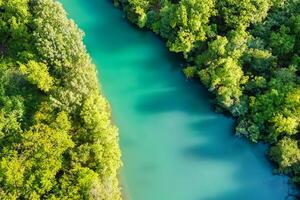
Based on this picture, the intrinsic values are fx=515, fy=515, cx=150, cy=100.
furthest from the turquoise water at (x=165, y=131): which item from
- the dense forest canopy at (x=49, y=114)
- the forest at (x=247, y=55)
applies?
the dense forest canopy at (x=49, y=114)

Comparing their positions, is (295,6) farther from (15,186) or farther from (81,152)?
(15,186)

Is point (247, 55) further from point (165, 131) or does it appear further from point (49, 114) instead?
point (49, 114)

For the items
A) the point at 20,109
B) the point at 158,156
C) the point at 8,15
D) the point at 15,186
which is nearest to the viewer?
the point at 15,186

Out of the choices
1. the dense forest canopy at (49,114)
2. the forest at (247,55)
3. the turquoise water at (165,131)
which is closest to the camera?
the dense forest canopy at (49,114)

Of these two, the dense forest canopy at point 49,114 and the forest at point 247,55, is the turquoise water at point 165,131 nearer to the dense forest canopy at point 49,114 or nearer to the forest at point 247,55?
the forest at point 247,55

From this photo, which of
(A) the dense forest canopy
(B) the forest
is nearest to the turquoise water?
(B) the forest

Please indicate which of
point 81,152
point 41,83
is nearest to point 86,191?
point 81,152

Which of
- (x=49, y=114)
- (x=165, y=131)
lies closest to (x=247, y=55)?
(x=165, y=131)
